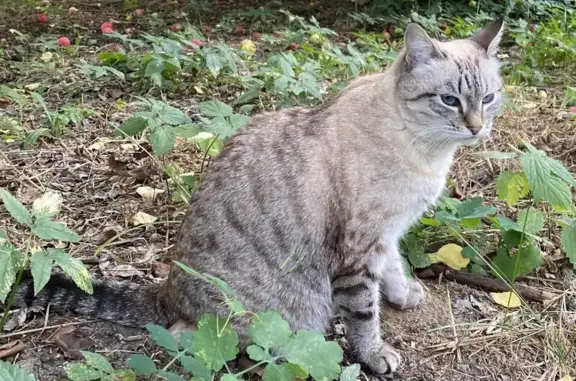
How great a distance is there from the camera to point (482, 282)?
10.3ft

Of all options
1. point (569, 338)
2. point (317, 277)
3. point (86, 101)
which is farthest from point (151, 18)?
point (569, 338)

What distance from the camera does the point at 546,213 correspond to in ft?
11.2

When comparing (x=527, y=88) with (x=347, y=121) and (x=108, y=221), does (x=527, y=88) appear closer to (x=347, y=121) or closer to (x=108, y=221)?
(x=347, y=121)

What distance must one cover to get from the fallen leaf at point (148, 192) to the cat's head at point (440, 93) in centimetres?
156

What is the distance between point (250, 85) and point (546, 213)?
2.28 meters

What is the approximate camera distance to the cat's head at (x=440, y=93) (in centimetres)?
271

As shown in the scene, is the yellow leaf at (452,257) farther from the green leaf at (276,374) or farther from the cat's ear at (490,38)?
the green leaf at (276,374)

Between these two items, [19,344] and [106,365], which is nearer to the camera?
[106,365]

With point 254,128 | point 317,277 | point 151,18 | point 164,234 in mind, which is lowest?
point 151,18

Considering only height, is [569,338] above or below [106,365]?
below

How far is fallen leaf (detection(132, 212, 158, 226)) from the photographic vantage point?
340 centimetres

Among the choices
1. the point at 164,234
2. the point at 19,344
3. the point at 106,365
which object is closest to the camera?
the point at 106,365

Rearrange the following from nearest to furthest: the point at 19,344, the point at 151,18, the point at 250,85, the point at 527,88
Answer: the point at 19,344
the point at 250,85
the point at 527,88
the point at 151,18

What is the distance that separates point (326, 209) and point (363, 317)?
1.56ft
